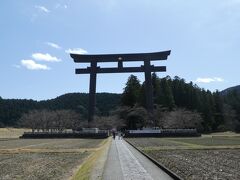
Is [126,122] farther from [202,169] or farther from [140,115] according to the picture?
[202,169]

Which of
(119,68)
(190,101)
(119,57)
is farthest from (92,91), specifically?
(190,101)

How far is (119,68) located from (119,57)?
1.98 meters

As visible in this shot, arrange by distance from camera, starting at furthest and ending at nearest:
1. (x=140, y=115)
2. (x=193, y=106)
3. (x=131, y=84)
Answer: (x=131, y=84) < (x=193, y=106) < (x=140, y=115)

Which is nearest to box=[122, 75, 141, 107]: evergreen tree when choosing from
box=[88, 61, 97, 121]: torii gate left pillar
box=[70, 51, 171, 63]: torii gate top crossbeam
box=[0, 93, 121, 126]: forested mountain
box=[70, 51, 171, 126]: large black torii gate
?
box=[70, 51, 171, 126]: large black torii gate

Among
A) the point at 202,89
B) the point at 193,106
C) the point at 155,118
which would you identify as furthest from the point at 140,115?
the point at 202,89

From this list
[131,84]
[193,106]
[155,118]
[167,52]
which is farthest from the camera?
[131,84]

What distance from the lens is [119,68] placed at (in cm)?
7638

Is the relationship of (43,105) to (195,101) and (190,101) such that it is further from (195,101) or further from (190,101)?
(195,101)

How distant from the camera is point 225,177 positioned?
589 inches

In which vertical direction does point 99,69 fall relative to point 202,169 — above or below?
→ above

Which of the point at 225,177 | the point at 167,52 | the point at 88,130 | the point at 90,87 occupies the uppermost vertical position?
the point at 167,52

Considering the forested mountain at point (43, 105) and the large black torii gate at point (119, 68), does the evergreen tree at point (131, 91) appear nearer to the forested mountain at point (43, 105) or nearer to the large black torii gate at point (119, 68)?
the large black torii gate at point (119, 68)

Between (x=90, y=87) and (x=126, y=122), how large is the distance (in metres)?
42.0

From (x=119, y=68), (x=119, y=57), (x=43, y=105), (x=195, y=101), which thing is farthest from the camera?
(x=43, y=105)
